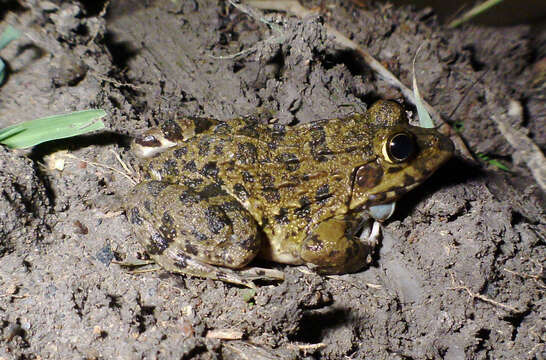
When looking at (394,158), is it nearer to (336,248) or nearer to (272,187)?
(336,248)

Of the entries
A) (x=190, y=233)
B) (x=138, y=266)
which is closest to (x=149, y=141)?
(x=190, y=233)

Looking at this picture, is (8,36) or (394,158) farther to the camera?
(8,36)

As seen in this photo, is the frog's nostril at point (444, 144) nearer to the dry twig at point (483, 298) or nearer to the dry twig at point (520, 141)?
the dry twig at point (483, 298)

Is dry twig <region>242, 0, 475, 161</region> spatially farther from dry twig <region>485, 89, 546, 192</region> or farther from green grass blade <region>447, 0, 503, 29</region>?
green grass blade <region>447, 0, 503, 29</region>

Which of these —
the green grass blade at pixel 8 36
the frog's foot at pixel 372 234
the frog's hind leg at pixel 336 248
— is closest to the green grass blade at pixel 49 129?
the green grass blade at pixel 8 36

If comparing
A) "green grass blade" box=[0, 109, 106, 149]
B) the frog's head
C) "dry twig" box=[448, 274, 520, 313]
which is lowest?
"dry twig" box=[448, 274, 520, 313]

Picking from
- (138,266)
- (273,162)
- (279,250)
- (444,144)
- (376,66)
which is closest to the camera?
(138,266)

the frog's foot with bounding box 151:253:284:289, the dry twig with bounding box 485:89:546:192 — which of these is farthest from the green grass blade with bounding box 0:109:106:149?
the dry twig with bounding box 485:89:546:192

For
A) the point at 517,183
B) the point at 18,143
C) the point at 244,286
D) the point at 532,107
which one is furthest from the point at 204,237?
the point at 532,107
